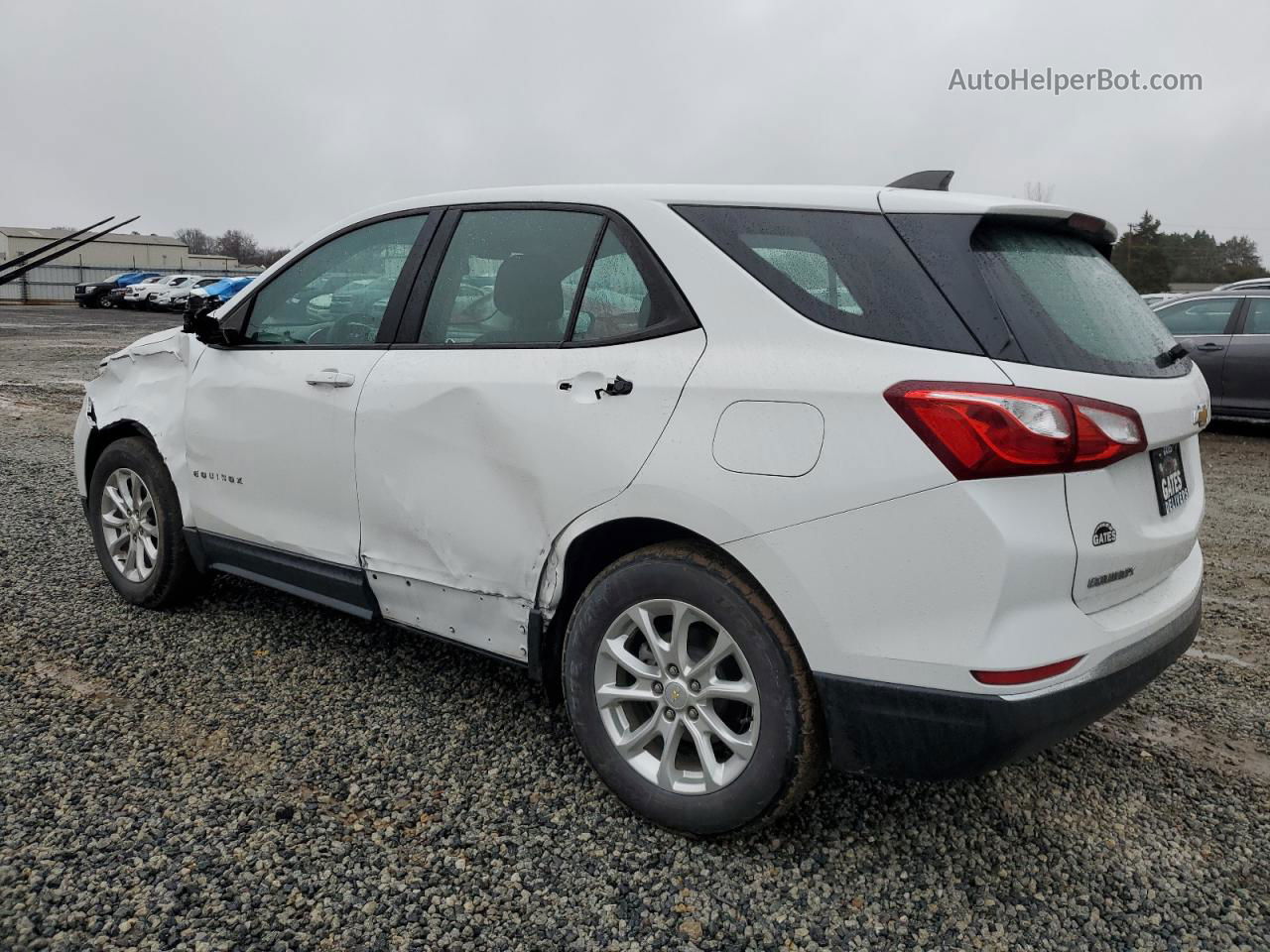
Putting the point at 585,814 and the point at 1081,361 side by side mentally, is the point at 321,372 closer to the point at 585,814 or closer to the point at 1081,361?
the point at 585,814

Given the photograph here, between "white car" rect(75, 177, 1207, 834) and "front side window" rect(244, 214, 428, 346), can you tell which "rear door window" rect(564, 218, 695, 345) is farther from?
"front side window" rect(244, 214, 428, 346)

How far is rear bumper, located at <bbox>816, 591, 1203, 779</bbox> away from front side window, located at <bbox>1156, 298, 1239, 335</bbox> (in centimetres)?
907

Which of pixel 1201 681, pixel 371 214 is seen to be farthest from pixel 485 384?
pixel 1201 681

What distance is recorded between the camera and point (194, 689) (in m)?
3.38

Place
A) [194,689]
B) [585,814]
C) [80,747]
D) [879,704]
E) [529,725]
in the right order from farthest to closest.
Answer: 1. [194,689]
2. [529,725]
3. [80,747]
4. [585,814]
5. [879,704]

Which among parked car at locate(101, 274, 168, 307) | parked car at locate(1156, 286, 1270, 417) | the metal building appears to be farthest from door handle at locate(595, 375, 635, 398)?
the metal building

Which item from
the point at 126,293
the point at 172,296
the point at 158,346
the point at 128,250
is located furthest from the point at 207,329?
the point at 128,250

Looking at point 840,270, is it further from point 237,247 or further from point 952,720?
point 237,247

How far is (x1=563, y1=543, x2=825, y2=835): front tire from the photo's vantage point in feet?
7.54

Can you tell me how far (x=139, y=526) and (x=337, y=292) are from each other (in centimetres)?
147

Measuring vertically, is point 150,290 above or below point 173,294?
above

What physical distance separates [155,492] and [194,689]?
95 centimetres

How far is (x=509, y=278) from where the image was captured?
9.72ft

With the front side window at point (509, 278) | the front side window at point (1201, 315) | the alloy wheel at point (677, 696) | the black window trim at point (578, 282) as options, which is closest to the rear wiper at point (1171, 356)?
the black window trim at point (578, 282)
